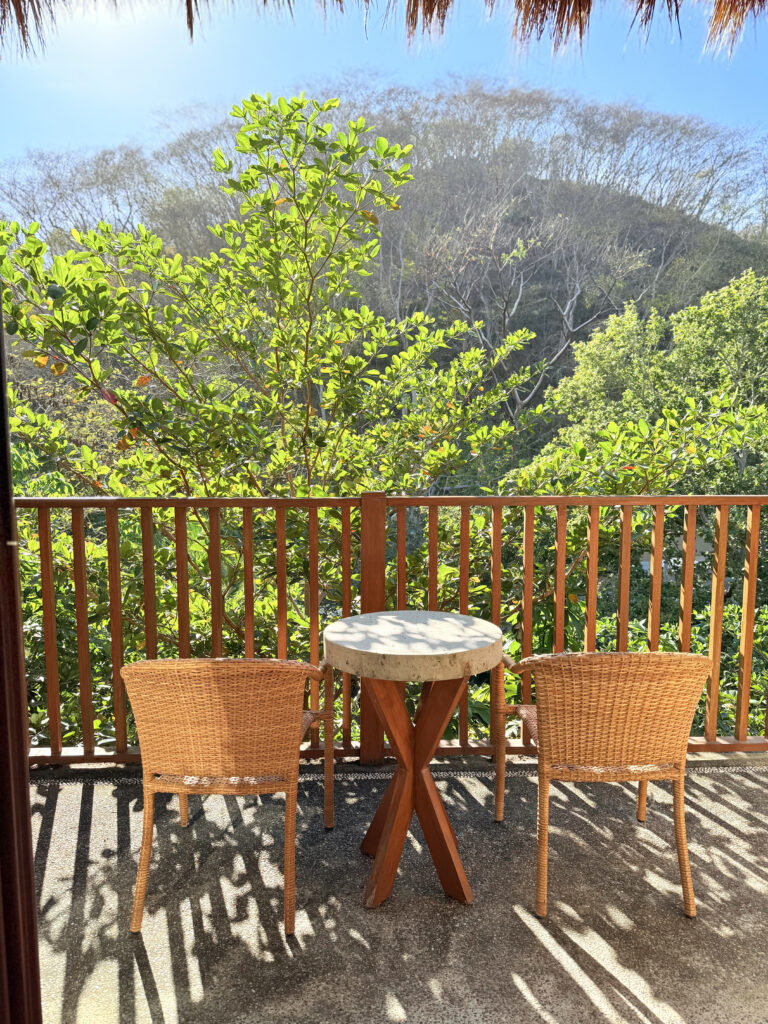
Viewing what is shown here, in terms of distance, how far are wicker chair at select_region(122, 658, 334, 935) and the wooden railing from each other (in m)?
0.72

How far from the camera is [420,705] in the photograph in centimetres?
235

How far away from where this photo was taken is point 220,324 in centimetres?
415

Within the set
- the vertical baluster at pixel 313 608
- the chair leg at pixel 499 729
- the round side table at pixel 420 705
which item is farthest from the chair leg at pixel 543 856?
the vertical baluster at pixel 313 608

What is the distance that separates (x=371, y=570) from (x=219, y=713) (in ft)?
3.66

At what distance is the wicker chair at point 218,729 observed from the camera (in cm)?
200

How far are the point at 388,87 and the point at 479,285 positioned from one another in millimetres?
6506

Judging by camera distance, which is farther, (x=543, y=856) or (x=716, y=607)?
(x=716, y=607)

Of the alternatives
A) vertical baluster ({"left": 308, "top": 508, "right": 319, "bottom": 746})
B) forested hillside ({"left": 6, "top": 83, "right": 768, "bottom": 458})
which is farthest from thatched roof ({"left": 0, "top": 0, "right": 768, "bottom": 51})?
forested hillside ({"left": 6, "top": 83, "right": 768, "bottom": 458})

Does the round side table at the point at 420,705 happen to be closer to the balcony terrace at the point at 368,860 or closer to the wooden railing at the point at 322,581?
the balcony terrace at the point at 368,860

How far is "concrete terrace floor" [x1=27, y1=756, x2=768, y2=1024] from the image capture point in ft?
5.84

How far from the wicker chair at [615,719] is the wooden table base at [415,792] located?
0.25 m

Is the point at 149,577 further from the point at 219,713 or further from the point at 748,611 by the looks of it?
the point at 748,611

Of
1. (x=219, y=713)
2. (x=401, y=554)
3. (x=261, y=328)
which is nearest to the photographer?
(x=219, y=713)

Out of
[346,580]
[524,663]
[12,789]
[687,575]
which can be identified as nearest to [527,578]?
[687,575]
